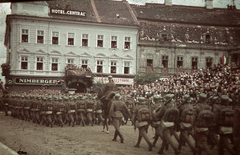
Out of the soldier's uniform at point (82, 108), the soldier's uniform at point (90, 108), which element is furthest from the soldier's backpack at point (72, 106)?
the soldier's uniform at point (90, 108)

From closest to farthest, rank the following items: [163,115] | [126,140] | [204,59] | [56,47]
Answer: [163,115]
[204,59]
[126,140]
[56,47]

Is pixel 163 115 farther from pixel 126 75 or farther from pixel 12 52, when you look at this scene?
pixel 12 52

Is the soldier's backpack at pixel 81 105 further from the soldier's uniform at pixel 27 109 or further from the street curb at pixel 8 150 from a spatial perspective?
the street curb at pixel 8 150

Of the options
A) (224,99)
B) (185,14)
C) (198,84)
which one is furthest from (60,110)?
(224,99)

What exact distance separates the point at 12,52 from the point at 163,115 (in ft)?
23.2

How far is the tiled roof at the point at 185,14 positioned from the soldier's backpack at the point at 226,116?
10.2ft

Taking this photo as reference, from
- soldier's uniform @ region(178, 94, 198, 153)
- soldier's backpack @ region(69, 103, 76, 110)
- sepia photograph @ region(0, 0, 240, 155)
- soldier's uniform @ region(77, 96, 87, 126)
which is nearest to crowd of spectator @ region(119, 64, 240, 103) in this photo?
sepia photograph @ region(0, 0, 240, 155)

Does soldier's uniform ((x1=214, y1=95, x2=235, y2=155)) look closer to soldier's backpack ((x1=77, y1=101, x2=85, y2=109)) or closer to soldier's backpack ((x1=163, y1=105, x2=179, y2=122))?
soldier's backpack ((x1=163, y1=105, x2=179, y2=122))

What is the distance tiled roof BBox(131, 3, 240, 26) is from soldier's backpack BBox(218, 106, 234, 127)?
3.11 m

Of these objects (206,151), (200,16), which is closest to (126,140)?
(206,151)

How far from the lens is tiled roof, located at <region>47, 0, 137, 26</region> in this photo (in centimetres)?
1153

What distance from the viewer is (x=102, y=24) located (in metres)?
12.1

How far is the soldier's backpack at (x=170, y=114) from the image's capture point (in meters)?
8.36

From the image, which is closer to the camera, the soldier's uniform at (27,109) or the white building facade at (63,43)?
the white building facade at (63,43)
